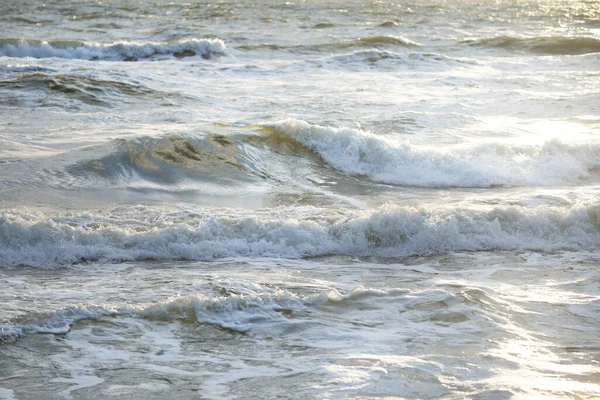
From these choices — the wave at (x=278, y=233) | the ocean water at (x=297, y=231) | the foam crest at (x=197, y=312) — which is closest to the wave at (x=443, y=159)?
the ocean water at (x=297, y=231)

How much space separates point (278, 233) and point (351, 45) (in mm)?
16689

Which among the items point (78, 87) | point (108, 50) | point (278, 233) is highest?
point (108, 50)

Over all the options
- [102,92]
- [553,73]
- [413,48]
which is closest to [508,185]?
[102,92]

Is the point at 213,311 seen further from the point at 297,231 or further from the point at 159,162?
the point at 159,162

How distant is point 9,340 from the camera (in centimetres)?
467

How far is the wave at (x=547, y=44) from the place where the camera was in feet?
75.9

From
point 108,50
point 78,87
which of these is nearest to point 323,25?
point 108,50

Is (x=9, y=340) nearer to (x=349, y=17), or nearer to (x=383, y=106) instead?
(x=383, y=106)

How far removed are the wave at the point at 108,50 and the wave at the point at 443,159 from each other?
10.2 m

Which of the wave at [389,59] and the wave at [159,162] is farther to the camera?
the wave at [389,59]

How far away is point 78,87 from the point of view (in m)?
14.1

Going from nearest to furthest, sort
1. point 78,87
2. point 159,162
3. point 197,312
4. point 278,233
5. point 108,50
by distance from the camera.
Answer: point 197,312, point 278,233, point 159,162, point 78,87, point 108,50

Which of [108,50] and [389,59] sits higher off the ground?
[108,50]

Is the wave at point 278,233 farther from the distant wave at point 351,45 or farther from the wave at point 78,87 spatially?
the distant wave at point 351,45
